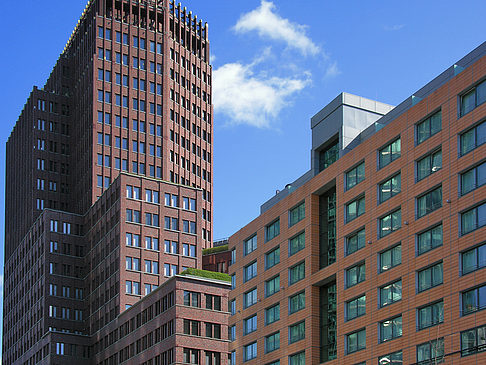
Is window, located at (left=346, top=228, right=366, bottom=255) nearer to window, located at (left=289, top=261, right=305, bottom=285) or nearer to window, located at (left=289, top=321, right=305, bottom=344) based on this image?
window, located at (left=289, top=261, right=305, bottom=285)

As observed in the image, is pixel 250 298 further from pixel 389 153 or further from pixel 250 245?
pixel 389 153

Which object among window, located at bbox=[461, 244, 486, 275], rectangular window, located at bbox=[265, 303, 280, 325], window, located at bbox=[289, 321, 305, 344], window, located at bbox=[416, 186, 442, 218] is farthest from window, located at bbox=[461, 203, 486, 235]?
Result: rectangular window, located at bbox=[265, 303, 280, 325]

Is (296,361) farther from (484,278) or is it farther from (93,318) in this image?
(93,318)

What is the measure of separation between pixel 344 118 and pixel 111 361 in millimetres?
74863

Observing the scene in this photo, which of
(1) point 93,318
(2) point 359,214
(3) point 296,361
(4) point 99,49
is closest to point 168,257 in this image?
(1) point 93,318

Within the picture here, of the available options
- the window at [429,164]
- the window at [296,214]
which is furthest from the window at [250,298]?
the window at [429,164]

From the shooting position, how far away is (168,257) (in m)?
166

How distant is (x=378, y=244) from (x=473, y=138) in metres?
16.0

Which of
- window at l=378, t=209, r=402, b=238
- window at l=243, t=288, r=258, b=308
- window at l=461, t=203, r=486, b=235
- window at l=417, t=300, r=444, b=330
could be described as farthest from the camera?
window at l=243, t=288, r=258, b=308

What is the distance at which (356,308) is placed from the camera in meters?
93.9

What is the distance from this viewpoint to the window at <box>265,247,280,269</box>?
11131 centimetres

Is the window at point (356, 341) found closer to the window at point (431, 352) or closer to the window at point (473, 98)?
the window at point (431, 352)

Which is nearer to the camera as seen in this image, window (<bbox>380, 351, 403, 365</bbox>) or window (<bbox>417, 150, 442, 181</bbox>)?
window (<bbox>417, 150, 442, 181</bbox>)

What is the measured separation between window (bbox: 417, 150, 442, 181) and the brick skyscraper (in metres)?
84.7
